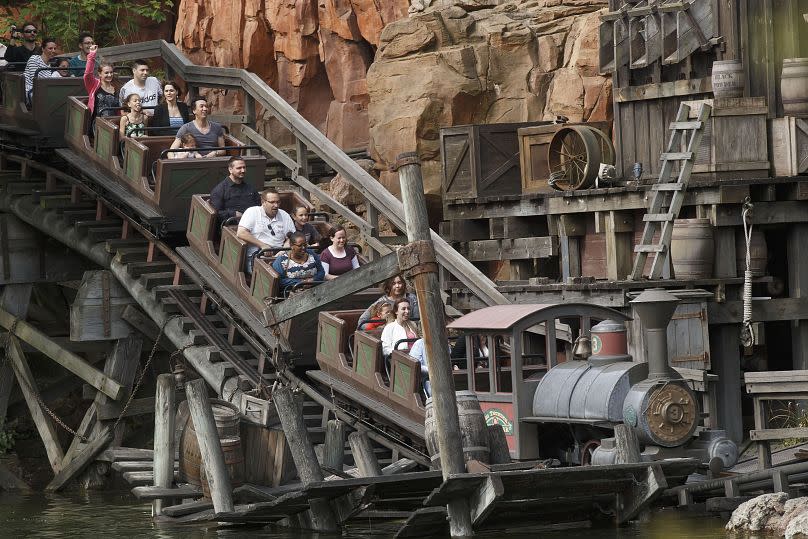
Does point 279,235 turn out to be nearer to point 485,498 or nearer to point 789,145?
point 789,145

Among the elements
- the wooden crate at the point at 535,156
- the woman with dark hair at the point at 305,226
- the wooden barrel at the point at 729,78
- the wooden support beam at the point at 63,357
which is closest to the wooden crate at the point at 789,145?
the wooden barrel at the point at 729,78

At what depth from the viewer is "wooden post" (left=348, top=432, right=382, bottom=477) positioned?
640 inches

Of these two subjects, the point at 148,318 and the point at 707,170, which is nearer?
the point at 707,170

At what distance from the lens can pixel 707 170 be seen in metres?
21.2

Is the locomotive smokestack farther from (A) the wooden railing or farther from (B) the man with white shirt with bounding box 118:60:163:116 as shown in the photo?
(B) the man with white shirt with bounding box 118:60:163:116

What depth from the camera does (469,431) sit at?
15938 mm

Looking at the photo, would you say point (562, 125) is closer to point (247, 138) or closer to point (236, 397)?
point (247, 138)

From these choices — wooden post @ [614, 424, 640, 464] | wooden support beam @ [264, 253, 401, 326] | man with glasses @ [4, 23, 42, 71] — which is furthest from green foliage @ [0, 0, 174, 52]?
wooden post @ [614, 424, 640, 464]

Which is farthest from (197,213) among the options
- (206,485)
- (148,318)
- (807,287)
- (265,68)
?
(265,68)

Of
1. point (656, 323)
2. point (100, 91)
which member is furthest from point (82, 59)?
point (656, 323)

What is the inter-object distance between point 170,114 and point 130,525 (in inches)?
306

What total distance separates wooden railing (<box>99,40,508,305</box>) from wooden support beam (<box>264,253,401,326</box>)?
17.4ft

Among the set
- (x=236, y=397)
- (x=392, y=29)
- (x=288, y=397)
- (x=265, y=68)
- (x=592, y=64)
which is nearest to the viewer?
(x=288, y=397)

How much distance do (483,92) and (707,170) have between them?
7588 millimetres
